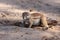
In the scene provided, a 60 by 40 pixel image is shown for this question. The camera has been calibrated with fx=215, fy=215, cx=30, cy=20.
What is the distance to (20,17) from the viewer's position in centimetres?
752

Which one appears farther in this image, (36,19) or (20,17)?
(20,17)

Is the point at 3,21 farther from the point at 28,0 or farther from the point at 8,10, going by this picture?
the point at 28,0

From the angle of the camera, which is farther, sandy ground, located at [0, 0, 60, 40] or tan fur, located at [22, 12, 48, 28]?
tan fur, located at [22, 12, 48, 28]

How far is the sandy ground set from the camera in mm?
5611

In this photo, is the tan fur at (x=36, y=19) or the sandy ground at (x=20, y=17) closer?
the sandy ground at (x=20, y=17)

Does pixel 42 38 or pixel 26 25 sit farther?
pixel 26 25

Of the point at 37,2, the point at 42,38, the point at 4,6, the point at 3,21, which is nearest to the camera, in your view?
the point at 42,38

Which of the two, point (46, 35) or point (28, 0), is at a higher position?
point (28, 0)

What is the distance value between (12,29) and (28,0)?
4.37m

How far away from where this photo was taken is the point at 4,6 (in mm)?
8672

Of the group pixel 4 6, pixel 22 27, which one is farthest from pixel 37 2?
pixel 22 27

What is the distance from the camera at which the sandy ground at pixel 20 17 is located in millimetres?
5611

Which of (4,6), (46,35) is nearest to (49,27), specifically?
(46,35)

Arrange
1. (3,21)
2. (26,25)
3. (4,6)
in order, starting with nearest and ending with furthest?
(26,25) → (3,21) → (4,6)
